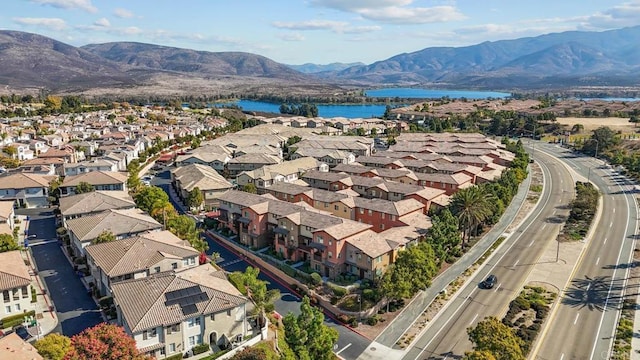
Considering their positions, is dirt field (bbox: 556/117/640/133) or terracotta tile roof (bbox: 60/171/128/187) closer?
terracotta tile roof (bbox: 60/171/128/187)

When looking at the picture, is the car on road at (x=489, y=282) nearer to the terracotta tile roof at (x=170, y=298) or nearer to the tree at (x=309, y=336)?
the tree at (x=309, y=336)

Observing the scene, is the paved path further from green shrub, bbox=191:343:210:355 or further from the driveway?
the driveway

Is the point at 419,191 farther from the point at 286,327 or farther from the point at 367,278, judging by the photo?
the point at 286,327

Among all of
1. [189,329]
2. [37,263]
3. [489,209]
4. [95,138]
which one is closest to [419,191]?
[489,209]

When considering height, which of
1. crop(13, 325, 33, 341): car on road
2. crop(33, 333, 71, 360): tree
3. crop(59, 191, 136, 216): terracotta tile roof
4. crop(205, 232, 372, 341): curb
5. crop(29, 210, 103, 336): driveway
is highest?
crop(59, 191, 136, 216): terracotta tile roof

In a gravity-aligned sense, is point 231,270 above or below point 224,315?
below

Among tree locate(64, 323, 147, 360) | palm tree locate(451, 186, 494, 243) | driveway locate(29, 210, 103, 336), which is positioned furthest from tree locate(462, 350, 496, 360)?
driveway locate(29, 210, 103, 336)
